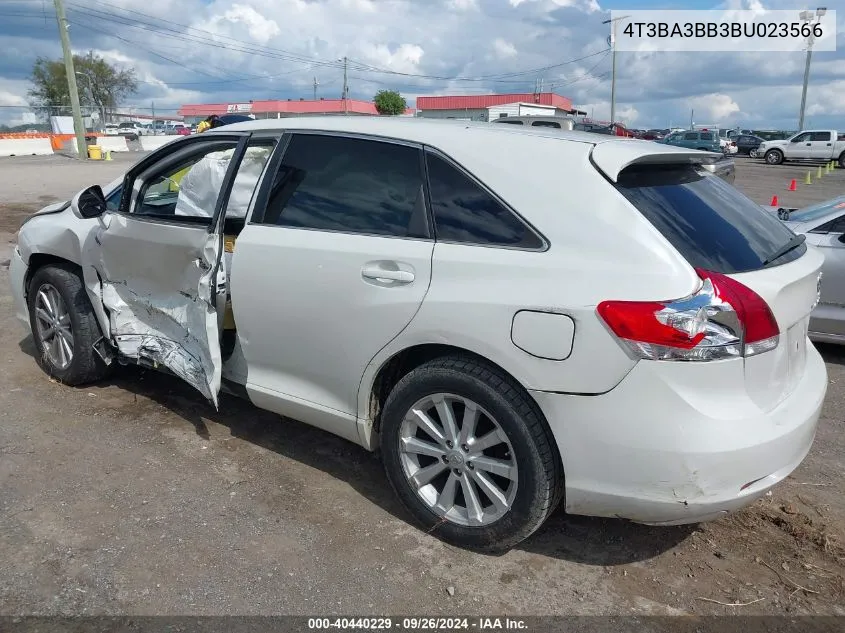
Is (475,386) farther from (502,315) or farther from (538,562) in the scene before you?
(538,562)

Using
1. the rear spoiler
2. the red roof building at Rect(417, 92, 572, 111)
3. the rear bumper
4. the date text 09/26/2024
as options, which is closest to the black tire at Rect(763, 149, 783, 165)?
the red roof building at Rect(417, 92, 572, 111)

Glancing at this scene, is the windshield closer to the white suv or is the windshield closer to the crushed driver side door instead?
the crushed driver side door

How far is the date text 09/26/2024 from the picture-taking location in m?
2.54

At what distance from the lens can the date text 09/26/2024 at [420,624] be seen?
2.54 metres

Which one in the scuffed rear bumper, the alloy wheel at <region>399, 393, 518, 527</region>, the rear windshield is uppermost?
the rear windshield

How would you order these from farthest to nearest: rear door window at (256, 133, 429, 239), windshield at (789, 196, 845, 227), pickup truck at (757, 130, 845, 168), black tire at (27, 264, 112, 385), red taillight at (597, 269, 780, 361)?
pickup truck at (757, 130, 845, 168) < windshield at (789, 196, 845, 227) < black tire at (27, 264, 112, 385) < rear door window at (256, 133, 429, 239) < red taillight at (597, 269, 780, 361)

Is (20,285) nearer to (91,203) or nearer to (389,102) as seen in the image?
(91,203)

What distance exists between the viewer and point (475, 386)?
8.89ft

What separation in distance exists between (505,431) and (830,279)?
400cm

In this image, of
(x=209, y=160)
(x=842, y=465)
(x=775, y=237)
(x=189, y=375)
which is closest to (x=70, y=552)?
(x=189, y=375)

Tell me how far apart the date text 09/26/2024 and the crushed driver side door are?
1.50 meters

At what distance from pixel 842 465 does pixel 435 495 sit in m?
2.41

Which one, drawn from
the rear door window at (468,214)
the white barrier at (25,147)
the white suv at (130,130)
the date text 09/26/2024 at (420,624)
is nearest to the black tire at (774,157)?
the rear door window at (468,214)

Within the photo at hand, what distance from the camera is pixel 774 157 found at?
3509 centimetres
